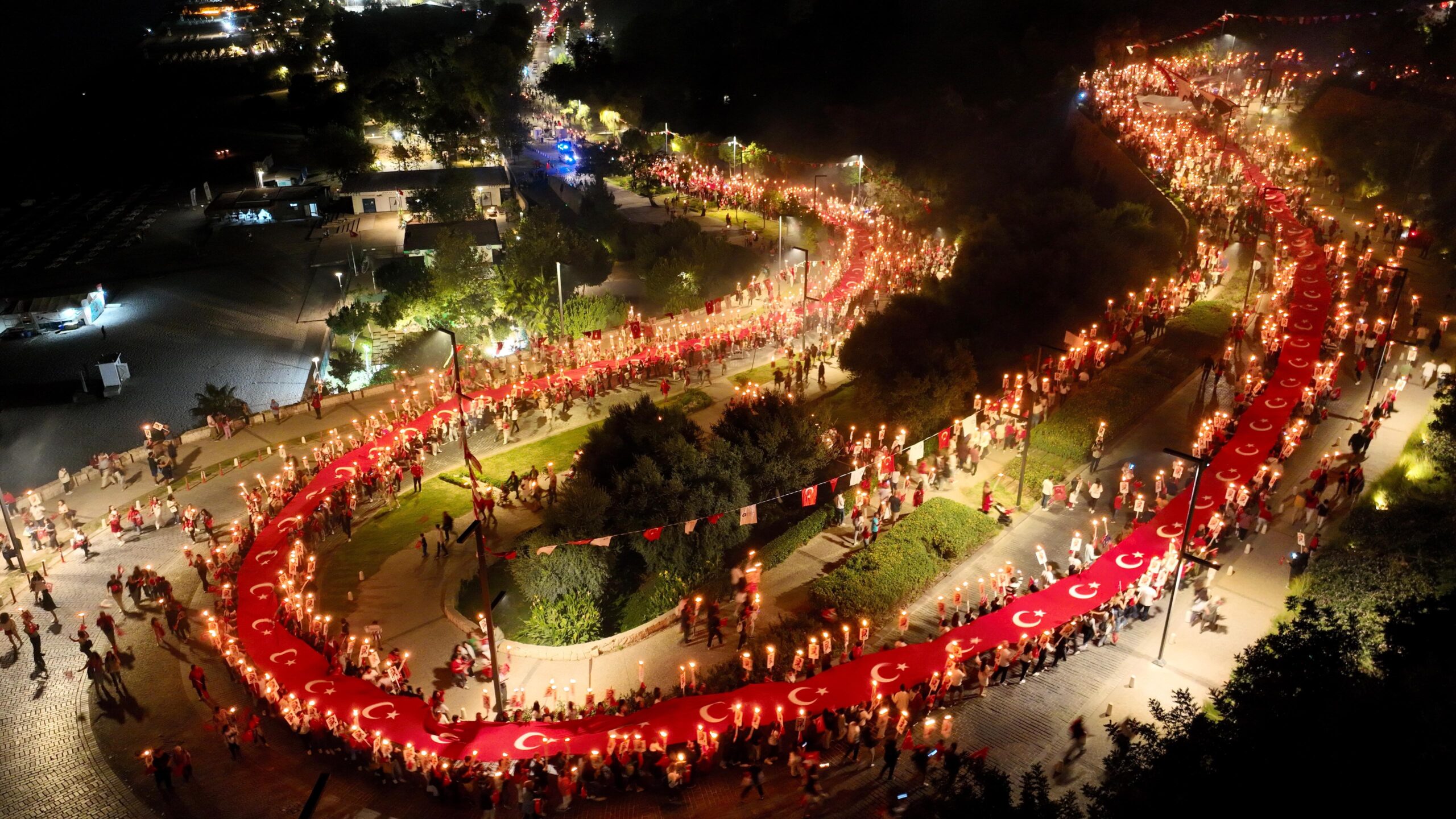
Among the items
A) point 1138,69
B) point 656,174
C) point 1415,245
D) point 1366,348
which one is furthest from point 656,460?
point 1138,69

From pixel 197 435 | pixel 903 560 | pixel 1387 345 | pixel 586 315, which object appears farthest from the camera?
pixel 586 315

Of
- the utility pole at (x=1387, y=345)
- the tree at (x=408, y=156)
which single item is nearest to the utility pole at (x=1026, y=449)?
the utility pole at (x=1387, y=345)

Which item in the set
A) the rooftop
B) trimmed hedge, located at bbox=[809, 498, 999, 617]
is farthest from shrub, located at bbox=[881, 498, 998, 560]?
the rooftop

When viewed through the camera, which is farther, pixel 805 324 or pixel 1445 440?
pixel 805 324

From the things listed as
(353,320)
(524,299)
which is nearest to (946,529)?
(524,299)

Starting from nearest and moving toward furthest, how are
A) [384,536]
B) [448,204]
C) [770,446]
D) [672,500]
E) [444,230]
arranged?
[672,500] < [770,446] < [384,536] < [444,230] < [448,204]

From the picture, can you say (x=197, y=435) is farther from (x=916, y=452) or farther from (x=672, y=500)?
(x=916, y=452)

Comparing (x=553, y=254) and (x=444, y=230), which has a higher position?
(x=444, y=230)

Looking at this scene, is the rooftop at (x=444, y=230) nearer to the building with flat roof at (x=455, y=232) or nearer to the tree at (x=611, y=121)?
the building with flat roof at (x=455, y=232)
